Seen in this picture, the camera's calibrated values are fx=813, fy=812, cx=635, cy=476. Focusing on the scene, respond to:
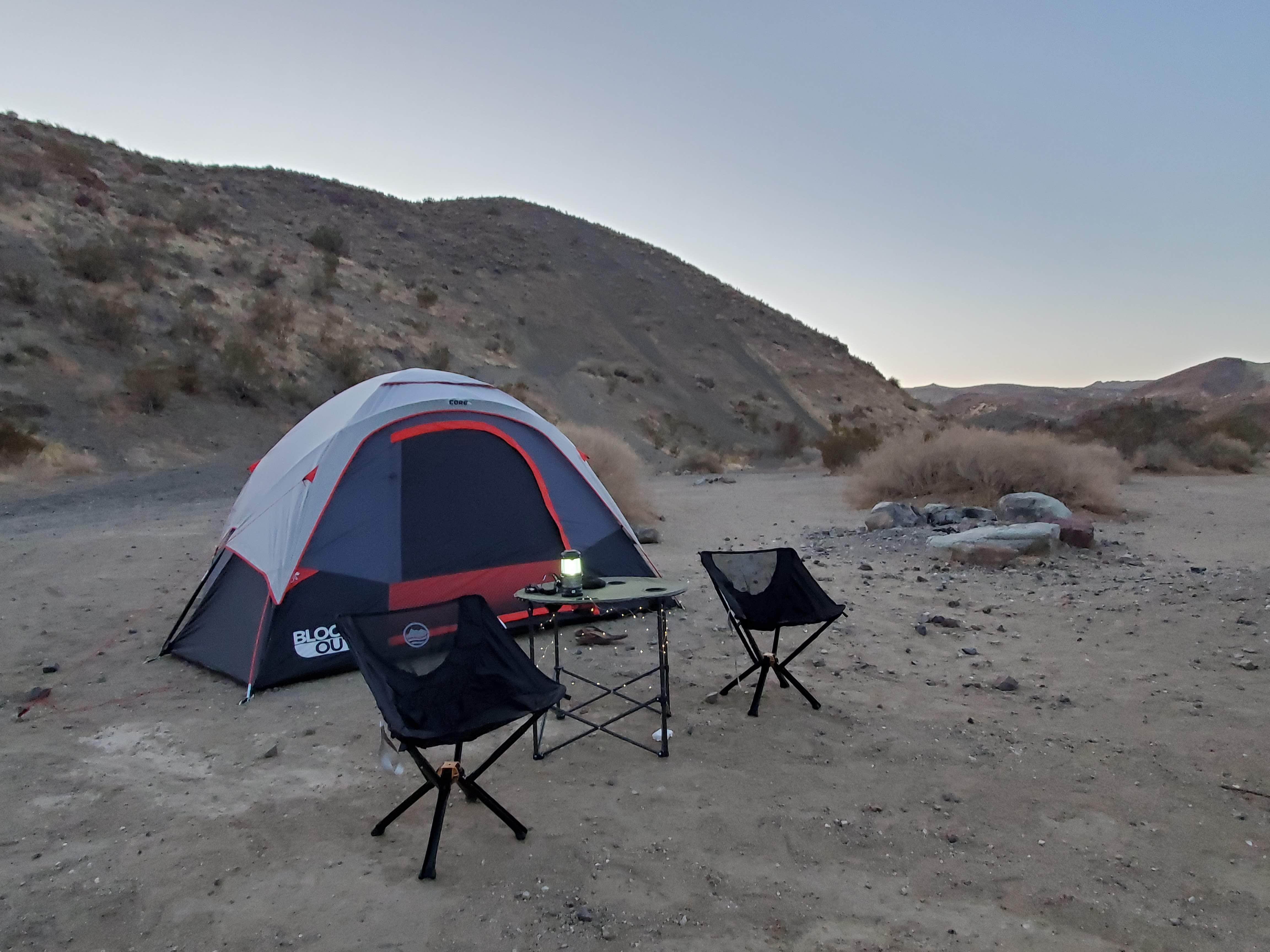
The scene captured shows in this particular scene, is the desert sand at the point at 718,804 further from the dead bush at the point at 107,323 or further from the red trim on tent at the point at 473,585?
the dead bush at the point at 107,323

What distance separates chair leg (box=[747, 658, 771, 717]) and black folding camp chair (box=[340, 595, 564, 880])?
4.80 feet

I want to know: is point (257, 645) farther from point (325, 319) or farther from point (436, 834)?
point (325, 319)

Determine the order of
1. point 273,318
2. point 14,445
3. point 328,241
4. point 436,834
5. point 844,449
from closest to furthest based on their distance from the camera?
point 436,834 < point 14,445 < point 844,449 < point 273,318 < point 328,241

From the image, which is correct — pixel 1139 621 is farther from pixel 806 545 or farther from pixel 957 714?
pixel 806 545

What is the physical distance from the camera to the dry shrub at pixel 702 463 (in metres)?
22.5

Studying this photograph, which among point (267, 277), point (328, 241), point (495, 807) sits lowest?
point (495, 807)

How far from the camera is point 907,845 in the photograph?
322 centimetres

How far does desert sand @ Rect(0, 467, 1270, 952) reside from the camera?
2.74 m

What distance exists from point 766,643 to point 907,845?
9.27ft

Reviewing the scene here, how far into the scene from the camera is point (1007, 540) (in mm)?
8547

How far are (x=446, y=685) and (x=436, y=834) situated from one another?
2.54ft

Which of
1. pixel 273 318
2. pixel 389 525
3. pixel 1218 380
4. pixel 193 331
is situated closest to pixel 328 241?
pixel 273 318

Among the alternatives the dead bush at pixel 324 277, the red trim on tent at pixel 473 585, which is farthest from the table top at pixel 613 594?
the dead bush at pixel 324 277

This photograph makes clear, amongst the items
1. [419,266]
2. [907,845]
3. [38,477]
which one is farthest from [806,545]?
[419,266]
